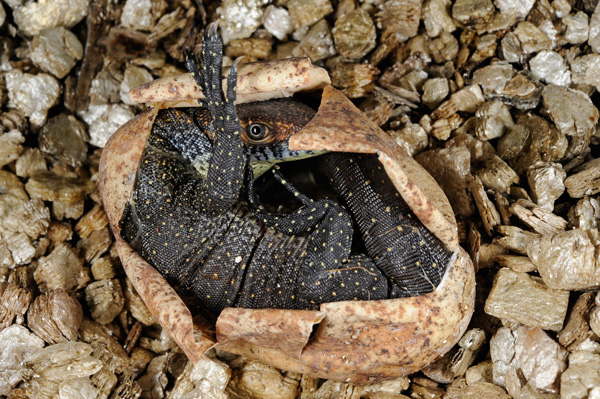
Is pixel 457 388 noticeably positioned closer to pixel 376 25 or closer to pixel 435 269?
pixel 435 269

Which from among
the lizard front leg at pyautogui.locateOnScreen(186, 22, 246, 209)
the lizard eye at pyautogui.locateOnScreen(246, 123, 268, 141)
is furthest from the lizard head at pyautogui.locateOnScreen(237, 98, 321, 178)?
the lizard front leg at pyautogui.locateOnScreen(186, 22, 246, 209)

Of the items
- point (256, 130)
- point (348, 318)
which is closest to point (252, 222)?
point (256, 130)

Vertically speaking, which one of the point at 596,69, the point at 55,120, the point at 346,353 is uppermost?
the point at 55,120

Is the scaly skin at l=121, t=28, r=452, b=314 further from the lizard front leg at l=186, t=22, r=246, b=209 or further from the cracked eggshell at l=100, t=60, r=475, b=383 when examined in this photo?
the cracked eggshell at l=100, t=60, r=475, b=383

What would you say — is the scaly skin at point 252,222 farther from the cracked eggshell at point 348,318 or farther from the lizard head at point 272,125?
the cracked eggshell at point 348,318

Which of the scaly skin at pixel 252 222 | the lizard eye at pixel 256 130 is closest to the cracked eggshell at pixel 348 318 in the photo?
the scaly skin at pixel 252 222

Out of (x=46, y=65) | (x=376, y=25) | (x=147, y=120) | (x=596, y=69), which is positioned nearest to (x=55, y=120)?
(x=46, y=65)
